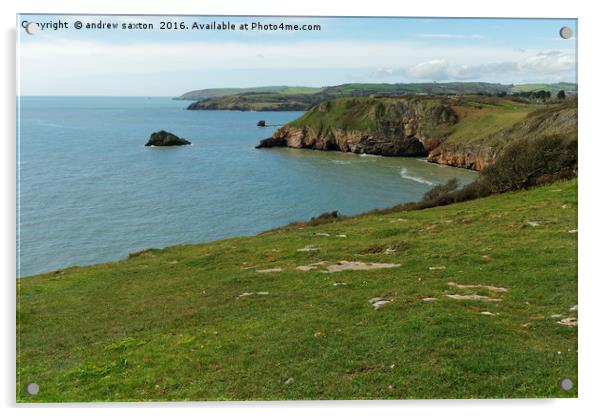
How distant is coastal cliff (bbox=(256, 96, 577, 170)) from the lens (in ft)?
270

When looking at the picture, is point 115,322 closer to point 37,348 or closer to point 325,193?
point 37,348

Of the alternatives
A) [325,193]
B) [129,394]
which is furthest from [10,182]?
[325,193]

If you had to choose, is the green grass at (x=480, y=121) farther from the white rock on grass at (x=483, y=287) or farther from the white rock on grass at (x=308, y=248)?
the white rock on grass at (x=483, y=287)

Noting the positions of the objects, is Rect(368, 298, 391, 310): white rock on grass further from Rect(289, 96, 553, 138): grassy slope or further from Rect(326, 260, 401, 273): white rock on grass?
Rect(289, 96, 553, 138): grassy slope

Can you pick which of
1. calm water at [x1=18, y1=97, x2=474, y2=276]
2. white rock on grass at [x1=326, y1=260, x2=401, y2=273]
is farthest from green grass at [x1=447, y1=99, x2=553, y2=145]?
white rock on grass at [x1=326, y1=260, x2=401, y2=273]

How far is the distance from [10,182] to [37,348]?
494cm

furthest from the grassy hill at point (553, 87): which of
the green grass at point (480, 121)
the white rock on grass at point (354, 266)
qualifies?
the green grass at point (480, 121)

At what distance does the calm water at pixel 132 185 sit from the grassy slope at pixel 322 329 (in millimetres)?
4313

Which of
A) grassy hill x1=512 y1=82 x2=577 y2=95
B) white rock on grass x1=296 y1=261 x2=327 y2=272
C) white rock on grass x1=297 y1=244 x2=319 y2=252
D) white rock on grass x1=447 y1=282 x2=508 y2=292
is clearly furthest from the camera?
white rock on grass x1=297 y1=244 x2=319 y2=252

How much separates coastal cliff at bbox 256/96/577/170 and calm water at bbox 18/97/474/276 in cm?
3350

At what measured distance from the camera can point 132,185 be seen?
34188 millimetres

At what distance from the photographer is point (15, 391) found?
15.2 m

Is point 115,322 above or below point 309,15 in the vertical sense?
below

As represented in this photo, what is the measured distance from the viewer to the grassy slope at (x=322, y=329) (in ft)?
45.0
